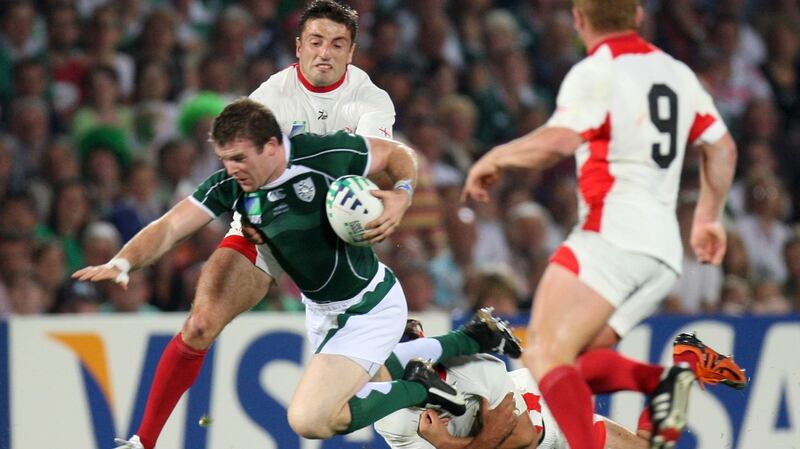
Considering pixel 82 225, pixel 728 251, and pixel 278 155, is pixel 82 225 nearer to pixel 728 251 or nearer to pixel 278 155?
pixel 278 155

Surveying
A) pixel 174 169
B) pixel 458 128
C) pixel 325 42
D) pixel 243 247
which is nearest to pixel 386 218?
pixel 243 247

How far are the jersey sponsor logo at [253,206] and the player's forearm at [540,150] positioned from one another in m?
1.18

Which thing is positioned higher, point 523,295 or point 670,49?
point 670,49

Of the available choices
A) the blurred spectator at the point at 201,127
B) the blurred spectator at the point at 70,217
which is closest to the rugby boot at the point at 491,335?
the blurred spectator at the point at 70,217

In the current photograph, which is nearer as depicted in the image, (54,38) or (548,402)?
(548,402)

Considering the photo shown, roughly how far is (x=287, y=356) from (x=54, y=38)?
3.34 metres

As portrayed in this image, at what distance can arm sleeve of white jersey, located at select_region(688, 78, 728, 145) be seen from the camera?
16.3 feet

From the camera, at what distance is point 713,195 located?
199 inches

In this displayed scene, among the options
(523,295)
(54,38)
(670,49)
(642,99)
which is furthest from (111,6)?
(642,99)

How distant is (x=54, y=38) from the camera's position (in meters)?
9.58

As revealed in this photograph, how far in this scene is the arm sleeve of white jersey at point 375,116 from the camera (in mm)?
6020

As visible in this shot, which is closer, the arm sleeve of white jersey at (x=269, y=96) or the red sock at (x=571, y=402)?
the red sock at (x=571, y=402)

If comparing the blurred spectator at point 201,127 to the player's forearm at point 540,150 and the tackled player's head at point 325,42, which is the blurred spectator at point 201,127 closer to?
the tackled player's head at point 325,42

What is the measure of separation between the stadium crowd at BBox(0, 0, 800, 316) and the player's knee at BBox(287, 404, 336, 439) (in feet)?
8.69
